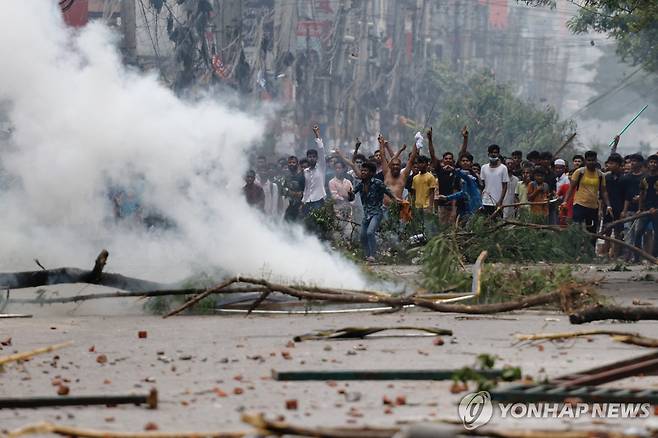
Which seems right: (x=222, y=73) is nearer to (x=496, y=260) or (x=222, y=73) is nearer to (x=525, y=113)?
(x=525, y=113)

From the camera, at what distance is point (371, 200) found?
17391 mm

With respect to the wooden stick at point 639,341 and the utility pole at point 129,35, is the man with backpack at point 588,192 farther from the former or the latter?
the wooden stick at point 639,341

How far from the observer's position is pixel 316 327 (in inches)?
417

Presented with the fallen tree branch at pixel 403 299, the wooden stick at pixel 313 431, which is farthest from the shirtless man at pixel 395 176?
the wooden stick at pixel 313 431

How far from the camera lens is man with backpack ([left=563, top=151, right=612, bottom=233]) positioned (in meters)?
18.4

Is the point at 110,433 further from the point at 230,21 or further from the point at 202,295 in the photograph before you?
the point at 230,21

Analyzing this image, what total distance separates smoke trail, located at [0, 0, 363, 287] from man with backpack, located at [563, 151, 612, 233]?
16.8ft

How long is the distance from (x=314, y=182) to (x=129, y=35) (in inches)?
262

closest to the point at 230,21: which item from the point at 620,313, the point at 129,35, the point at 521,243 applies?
the point at 129,35

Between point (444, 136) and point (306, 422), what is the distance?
140 ft

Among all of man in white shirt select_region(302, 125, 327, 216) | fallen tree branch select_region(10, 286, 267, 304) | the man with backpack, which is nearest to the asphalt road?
fallen tree branch select_region(10, 286, 267, 304)

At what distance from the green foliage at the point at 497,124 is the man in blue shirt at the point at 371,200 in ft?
85.5

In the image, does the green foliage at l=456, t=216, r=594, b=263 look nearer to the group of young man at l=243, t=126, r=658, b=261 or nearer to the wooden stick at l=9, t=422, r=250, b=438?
the group of young man at l=243, t=126, r=658, b=261

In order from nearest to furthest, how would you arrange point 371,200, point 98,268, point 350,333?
point 350,333
point 98,268
point 371,200
